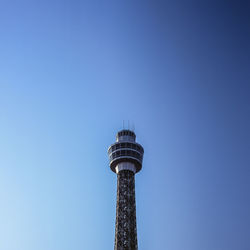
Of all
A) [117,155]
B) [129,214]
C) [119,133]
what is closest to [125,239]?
[129,214]

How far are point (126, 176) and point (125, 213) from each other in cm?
1059

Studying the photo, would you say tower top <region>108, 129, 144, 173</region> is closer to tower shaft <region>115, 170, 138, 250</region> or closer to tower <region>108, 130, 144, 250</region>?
tower <region>108, 130, 144, 250</region>

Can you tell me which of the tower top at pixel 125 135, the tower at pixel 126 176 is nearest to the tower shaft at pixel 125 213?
the tower at pixel 126 176

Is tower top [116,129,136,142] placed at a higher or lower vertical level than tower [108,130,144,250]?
higher

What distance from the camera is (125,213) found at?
308 feet

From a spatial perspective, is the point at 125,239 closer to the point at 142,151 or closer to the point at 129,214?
the point at 129,214

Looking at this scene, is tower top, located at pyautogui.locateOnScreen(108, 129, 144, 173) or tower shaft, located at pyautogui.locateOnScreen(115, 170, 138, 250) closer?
tower shaft, located at pyautogui.locateOnScreen(115, 170, 138, 250)

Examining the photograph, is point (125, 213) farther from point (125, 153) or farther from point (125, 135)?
point (125, 135)

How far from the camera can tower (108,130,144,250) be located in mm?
91750

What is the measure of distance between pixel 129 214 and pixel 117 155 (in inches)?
652

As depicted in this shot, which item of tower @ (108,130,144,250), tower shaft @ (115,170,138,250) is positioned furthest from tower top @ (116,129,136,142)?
tower shaft @ (115,170,138,250)

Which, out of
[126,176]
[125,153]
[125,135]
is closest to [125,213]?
[126,176]

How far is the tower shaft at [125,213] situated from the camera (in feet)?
294

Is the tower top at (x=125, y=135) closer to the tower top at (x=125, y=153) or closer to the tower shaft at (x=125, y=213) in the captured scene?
the tower top at (x=125, y=153)
